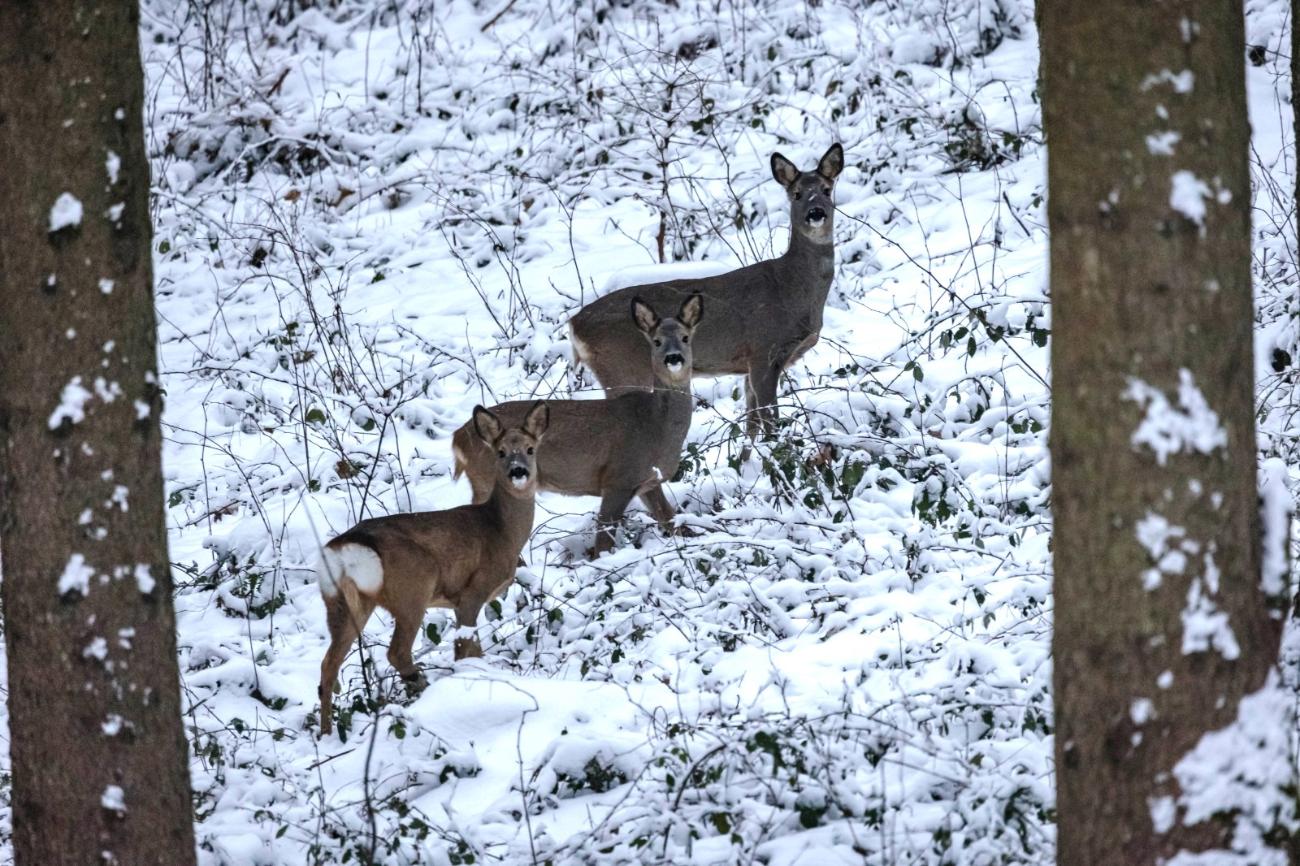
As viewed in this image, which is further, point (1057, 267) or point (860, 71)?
point (860, 71)

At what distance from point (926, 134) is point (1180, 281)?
862 cm

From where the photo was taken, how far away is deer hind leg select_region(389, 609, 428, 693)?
5.76m

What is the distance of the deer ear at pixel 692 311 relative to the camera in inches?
317

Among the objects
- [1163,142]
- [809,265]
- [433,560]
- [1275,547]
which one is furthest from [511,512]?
[1163,142]

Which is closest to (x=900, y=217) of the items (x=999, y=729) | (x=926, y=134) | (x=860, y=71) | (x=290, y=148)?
(x=926, y=134)

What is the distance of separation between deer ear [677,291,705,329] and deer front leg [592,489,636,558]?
1093 millimetres

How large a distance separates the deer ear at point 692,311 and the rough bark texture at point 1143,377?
5.09m

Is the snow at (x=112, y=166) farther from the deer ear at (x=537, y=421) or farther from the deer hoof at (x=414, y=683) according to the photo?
the deer ear at (x=537, y=421)

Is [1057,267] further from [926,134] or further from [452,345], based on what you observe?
[926,134]

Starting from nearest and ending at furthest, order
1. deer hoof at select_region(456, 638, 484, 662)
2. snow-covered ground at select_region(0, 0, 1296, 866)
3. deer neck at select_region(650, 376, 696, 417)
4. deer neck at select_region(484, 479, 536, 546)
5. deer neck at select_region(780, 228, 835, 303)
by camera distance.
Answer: snow-covered ground at select_region(0, 0, 1296, 866) < deer hoof at select_region(456, 638, 484, 662) < deer neck at select_region(484, 479, 536, 546) < deer neck at select_region(650, 376, 696, 417) < deer neck at select_region(780, 228, 835, 303)

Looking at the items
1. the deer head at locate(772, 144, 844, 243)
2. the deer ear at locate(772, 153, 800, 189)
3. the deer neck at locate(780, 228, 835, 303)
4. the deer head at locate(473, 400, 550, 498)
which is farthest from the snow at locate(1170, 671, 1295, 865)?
the deer ear at locate(772, 153, 800, 189)

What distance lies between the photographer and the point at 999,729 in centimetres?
442

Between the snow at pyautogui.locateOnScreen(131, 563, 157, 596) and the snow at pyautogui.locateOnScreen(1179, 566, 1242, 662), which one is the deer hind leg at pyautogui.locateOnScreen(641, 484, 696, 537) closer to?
the snow at pyautogui.locateOnScreen(131, 563, 157, 596)

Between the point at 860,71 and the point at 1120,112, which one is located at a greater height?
the point at 860,71
